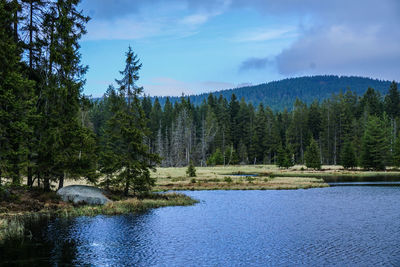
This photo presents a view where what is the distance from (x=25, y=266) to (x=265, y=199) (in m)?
28.7

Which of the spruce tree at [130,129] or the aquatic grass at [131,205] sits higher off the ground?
the spruce tree at [130,129]

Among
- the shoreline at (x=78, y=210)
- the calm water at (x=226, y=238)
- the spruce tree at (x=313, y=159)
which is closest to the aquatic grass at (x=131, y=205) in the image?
the shoreline at (x=78, y=210)

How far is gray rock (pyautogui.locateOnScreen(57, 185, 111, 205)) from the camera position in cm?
3241

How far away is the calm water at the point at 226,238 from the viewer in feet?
60.3

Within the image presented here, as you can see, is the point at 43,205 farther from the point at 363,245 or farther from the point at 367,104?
the point at 367,104

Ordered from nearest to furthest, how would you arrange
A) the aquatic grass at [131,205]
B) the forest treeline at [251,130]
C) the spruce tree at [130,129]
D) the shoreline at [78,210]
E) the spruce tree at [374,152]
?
the shoreline at [78,210] < the aquatic grass at [131,205] < the spruce tree at [130,129] < the spruce tree at [374,152] < the forest treeline at [251,130]

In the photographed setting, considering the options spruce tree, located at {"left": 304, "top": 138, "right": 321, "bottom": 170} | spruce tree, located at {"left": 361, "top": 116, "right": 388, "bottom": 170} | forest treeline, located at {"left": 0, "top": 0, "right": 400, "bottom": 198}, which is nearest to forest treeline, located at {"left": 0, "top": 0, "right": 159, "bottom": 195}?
forest treeline, located at {"left": 0, "top": 0, "right": 400, "bottom": 198}

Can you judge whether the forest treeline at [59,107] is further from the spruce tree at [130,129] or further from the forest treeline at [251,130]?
the forest treeline at [251,130]

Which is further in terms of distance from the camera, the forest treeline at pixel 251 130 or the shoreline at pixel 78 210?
the forest treeline at pixel 251 130

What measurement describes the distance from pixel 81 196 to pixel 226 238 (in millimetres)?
15620

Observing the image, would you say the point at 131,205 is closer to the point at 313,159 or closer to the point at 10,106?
the point at 10,106

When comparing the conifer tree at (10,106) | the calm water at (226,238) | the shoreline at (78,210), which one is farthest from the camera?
the conifer tree at (10,106)

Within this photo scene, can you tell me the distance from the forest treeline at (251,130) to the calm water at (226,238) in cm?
7252

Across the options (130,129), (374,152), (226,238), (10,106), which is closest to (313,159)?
(374,152)
